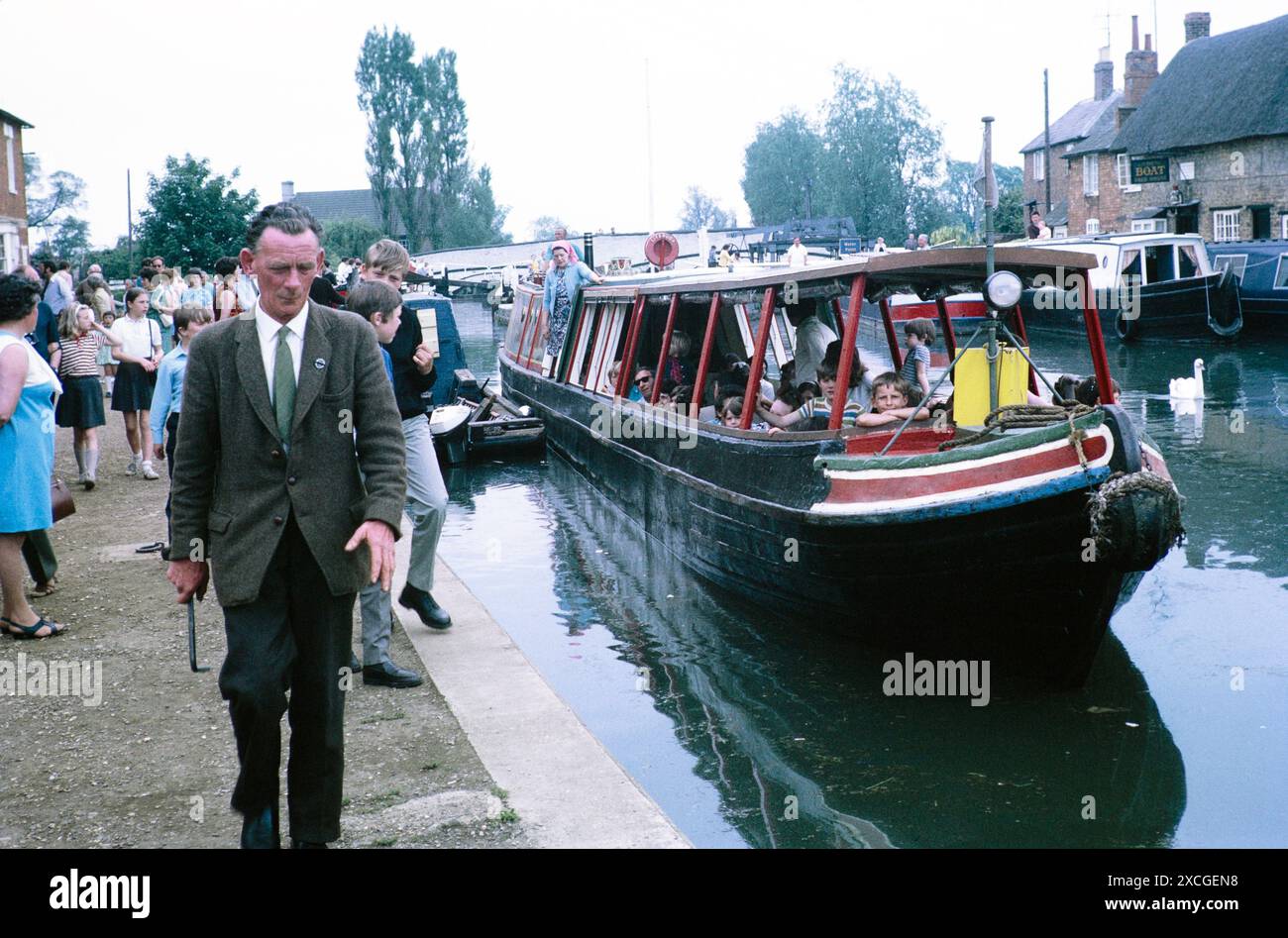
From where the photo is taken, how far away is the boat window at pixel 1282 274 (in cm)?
2611

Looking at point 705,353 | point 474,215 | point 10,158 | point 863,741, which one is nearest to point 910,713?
point 863,741

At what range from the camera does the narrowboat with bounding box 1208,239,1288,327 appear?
2611 centimetres

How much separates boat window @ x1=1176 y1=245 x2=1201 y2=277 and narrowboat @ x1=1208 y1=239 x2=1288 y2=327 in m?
0.64

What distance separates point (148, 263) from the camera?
18.8 metres

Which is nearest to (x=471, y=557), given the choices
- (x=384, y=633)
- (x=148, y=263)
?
(x=384, y=633)

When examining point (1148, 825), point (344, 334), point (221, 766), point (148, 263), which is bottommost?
point (1148, 825)

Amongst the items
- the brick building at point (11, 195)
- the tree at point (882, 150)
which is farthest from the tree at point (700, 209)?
the brick building at point (11, 195)

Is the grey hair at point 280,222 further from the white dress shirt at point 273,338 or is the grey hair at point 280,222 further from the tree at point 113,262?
the tree at point 113,262

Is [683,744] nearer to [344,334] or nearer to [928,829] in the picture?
[928,829]

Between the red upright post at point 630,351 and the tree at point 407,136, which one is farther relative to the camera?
the tree at point 407,136

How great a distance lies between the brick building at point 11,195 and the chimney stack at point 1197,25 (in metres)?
39.8

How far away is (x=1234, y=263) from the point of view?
1090 inches

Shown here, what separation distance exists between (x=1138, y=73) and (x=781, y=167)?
34270 millimetres
